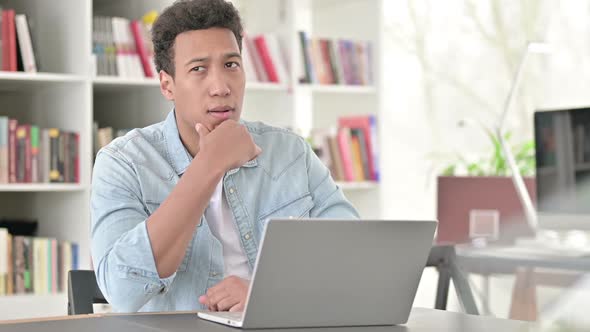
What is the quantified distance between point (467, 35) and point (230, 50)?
3.97m

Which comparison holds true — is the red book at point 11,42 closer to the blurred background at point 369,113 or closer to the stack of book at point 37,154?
the blurred background at point 369,113

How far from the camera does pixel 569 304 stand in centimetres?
43

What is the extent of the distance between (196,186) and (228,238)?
0.88 feet

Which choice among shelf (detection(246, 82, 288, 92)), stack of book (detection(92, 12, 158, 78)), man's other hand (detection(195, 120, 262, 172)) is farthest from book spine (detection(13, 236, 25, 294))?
man's other hand (detection(195, 120, 262, 172))

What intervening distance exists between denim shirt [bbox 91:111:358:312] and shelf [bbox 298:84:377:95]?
84.2 inches

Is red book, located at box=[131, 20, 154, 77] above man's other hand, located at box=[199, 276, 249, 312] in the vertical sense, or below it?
above

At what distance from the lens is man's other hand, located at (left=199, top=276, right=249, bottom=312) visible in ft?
4.36

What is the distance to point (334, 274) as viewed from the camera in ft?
3.77

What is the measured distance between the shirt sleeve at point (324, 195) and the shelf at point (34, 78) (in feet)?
5.92

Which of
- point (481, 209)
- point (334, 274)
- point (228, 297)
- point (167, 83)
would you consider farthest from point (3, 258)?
point (334, 274)

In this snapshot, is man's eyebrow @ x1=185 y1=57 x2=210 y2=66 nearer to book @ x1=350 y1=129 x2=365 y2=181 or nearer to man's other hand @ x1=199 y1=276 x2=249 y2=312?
man's other hand @ x1=199 y1=276 x2=249 y2=312

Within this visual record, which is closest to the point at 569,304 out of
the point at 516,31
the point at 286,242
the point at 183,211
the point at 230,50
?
the point at 286,242

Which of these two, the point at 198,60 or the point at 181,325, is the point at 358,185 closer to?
the point at 198,60

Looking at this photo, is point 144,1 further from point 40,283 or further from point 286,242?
point 286,242
